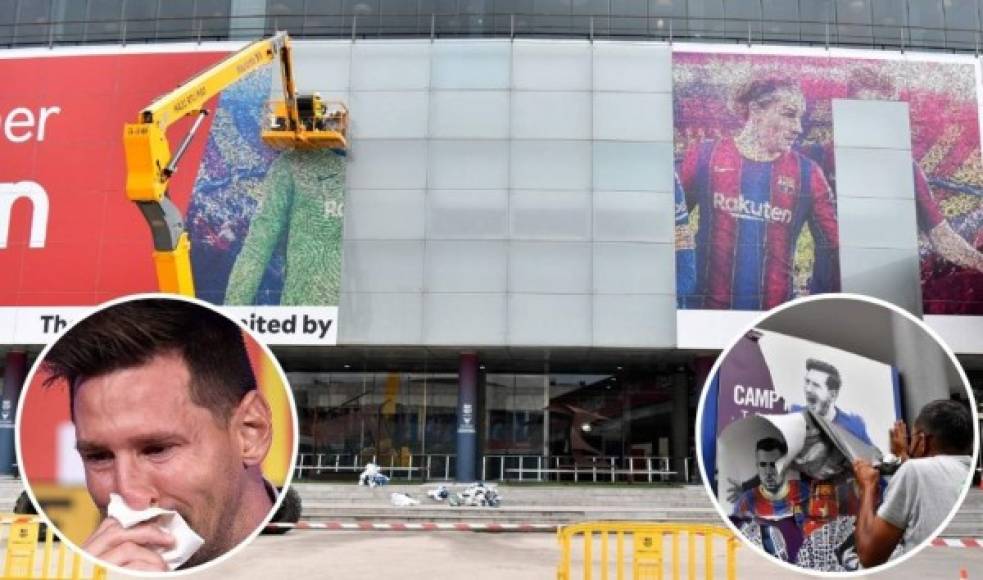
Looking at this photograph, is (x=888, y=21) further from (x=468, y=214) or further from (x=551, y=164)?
(x=468, y=214)

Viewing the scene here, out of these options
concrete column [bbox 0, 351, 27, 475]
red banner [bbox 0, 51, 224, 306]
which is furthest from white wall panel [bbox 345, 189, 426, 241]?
concrete column [bbox 0, 351, 27, 475]

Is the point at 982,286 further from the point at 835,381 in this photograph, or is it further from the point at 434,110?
the point at 835,381

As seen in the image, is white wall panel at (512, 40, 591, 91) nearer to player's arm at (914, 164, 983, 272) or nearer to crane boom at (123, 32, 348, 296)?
crane boom at (123, 32, 348, 296)

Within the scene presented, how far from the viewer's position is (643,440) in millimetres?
31953

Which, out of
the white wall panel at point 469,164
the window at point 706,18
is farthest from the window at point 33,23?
the window at point 706,18

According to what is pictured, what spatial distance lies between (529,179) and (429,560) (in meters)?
16.4

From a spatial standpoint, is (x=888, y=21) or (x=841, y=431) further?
(x=888, y=21)

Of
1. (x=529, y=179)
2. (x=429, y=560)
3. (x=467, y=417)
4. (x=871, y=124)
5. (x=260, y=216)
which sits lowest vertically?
(x=429, y=560)

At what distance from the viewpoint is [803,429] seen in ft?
6.21

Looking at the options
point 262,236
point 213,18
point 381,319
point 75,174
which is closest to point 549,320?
point 381,319

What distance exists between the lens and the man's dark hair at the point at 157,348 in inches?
68.4

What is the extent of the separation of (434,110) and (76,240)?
37.7ft

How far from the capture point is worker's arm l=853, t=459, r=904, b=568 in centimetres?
185

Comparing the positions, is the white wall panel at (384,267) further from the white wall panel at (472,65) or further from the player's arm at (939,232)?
the player's arm at (939,232)
